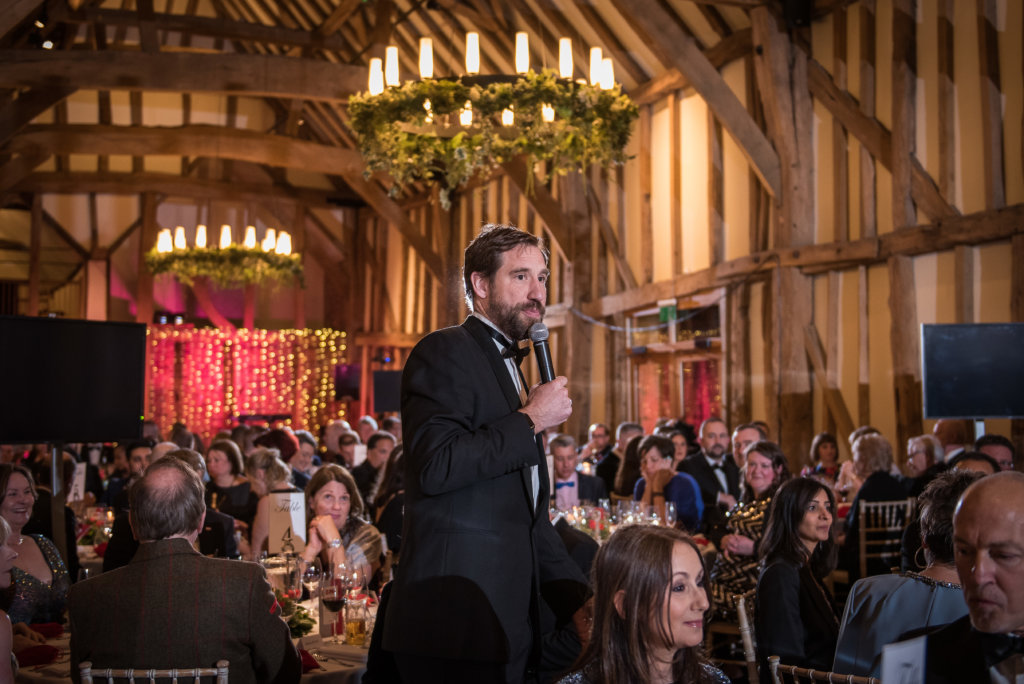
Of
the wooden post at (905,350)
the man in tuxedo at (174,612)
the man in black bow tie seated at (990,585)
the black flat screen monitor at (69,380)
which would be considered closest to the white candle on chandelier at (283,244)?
the wooden post at (905,350)

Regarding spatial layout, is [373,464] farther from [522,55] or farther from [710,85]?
[710,85]

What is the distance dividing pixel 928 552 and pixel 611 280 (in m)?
10.4

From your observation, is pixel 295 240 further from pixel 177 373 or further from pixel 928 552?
pixel 928 552

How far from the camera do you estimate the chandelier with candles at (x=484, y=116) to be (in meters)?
6.16

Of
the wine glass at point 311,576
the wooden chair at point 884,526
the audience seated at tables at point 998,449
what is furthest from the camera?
the audience seated at tables at point 998,449

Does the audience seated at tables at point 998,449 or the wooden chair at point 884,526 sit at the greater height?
the audience seated at tables at point 998,449

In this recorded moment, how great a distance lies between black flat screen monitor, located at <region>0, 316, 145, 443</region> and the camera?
4129 mm

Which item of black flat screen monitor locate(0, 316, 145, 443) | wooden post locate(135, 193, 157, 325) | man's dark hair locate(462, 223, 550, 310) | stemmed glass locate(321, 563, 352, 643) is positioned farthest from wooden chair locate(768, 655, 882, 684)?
wooden post locate(135, 193, 157, 325)

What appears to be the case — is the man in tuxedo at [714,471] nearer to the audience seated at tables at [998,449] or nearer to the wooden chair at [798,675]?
the audience seated at tables at [998,449]

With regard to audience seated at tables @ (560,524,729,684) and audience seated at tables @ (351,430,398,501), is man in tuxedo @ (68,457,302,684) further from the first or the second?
audience seated at tables @ (351,430,398,501)

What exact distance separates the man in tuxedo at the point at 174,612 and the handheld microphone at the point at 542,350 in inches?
38.1

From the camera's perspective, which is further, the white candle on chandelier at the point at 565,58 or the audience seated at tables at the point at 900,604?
the white candle on chandelier at the point at 565,58

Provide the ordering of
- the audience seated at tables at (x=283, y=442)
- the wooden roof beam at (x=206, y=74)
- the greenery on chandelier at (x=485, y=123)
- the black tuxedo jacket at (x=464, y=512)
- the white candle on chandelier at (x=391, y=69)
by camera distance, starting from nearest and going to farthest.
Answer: the black tuxedo jacket at (x=464, y=512) → the greenery on chandelier at (x=485, y=123) → the white candle on chandelier at (x=391, y=69) → the audience seated at tables at (x=283, y=442) → the wooden roof beam at (x=206, y=74)

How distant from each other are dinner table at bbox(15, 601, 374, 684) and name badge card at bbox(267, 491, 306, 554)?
831mm
